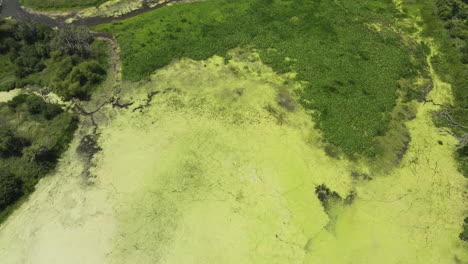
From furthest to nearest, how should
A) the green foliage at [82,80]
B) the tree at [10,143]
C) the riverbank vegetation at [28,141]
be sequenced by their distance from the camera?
the green foliage at [82,80]
the tree at [10,143]
the riverbank vegetation at [28,141]

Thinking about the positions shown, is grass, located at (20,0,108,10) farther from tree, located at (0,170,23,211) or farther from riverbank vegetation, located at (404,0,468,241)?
riverbank vegetation, located at (404,0,468,241)

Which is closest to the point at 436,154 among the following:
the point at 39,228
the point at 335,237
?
the point at 335,237

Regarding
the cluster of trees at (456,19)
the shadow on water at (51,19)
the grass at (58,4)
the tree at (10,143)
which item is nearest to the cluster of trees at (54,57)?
the shadow on water at (51,19)

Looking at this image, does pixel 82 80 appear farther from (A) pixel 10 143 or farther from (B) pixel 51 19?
(B) pixel 51 19

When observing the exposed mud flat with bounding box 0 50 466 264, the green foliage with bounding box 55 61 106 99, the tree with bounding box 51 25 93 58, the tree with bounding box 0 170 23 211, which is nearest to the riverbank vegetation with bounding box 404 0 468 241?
the exposed mud flat with bounding box 0 50 466 264

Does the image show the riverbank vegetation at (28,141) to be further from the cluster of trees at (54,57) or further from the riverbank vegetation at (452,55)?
the riverbank vegetation at (452,55)

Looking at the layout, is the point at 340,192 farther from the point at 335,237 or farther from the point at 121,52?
the point at 121,52
